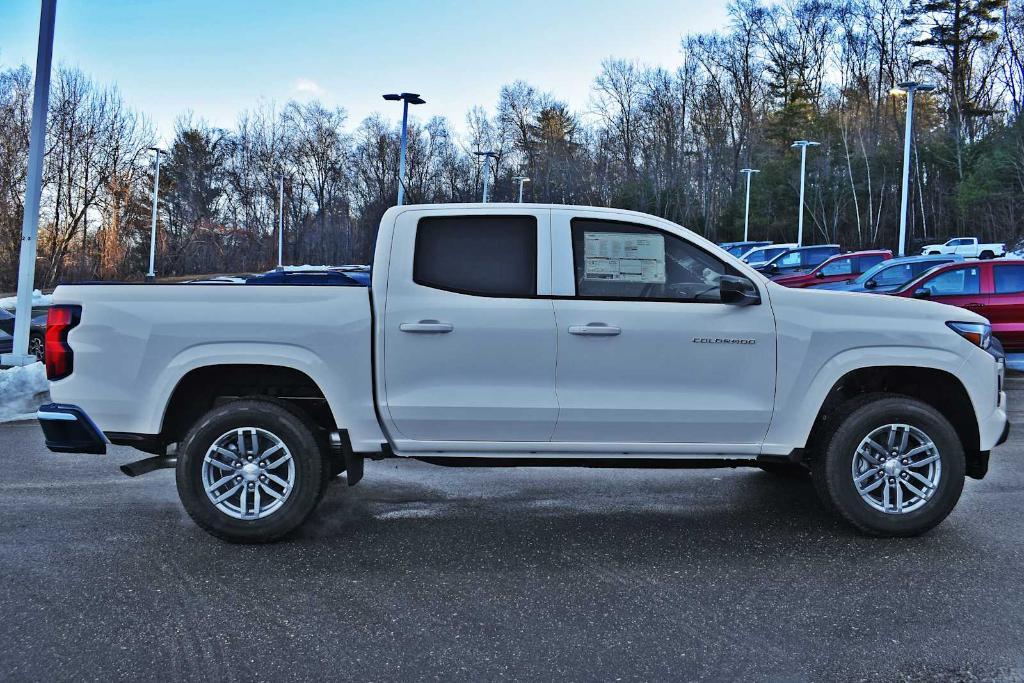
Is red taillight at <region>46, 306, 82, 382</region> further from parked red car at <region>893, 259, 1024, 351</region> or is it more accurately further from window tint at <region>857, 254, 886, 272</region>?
window tint at <region>857, 254, 886, 272</region>

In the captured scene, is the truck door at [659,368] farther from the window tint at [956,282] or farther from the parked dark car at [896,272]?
the parked dark car at [896,272]

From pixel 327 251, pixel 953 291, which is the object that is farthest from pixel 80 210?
pixel 953 291

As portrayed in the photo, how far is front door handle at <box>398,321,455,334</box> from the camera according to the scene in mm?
5199

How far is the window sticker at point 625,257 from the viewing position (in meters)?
5.39

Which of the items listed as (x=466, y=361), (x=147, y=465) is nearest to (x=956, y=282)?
(x=466, y=361)

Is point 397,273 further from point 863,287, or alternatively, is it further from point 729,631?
point 863,287

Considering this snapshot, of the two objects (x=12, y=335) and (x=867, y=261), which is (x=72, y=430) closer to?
(x=12, y=335)

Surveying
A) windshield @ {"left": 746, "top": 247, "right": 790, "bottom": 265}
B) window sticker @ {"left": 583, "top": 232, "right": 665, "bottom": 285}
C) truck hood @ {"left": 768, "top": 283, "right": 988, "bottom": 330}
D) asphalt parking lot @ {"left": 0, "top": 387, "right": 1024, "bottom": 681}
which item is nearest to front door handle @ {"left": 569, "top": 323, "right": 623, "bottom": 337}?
window sticker @ {"left": 583, "top": 232, "right": 665, "bottom": 285}

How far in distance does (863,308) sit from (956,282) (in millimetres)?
11060

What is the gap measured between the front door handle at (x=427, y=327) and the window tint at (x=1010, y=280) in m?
12.3

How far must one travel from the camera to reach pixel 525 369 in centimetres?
523

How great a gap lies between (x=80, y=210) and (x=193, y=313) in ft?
149

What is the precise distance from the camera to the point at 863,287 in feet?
63.3

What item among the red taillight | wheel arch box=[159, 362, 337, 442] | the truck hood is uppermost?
the truck hood
